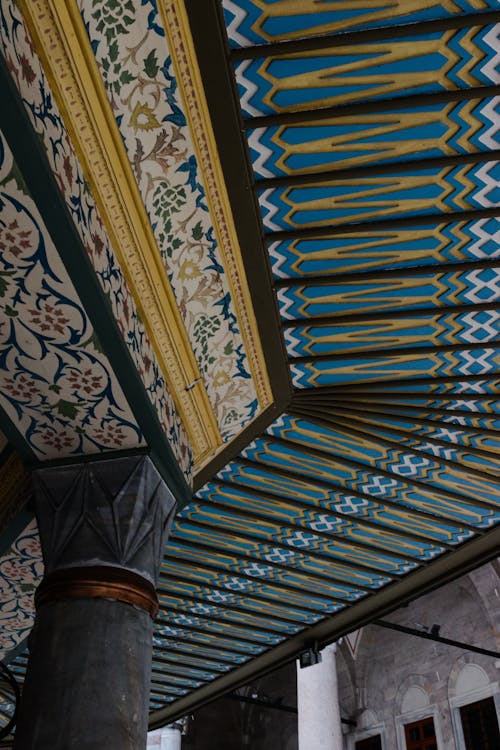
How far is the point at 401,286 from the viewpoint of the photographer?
4.45 m

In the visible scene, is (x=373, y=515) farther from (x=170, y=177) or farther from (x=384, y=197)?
(x=170, y=177)

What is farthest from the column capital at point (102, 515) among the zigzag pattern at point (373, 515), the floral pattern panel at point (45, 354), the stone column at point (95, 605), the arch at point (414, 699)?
the arch at point (414, 699)

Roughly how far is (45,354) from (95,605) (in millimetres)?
961

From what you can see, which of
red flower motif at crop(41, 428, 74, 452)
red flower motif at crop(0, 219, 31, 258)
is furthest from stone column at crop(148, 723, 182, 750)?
red flower motif at crop(0, 219, 31, 258)

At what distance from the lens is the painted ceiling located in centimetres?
304

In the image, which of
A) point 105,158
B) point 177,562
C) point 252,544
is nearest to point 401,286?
point 105,158

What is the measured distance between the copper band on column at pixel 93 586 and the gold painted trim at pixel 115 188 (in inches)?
36.3

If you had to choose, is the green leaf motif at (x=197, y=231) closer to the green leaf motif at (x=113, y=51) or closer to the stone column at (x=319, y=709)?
the green leaf motif at (x=113, y=51)

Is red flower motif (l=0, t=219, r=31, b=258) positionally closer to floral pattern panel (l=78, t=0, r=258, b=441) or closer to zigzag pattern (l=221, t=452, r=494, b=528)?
floral pattern panel (l=78, t=0, r=258, b=441)

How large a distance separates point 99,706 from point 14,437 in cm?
115

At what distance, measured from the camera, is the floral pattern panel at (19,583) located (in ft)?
15.6

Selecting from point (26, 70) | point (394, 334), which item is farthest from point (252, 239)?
point (26, 70)

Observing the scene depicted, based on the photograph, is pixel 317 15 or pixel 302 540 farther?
pixel 302 540

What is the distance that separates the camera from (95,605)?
11.0 feet
